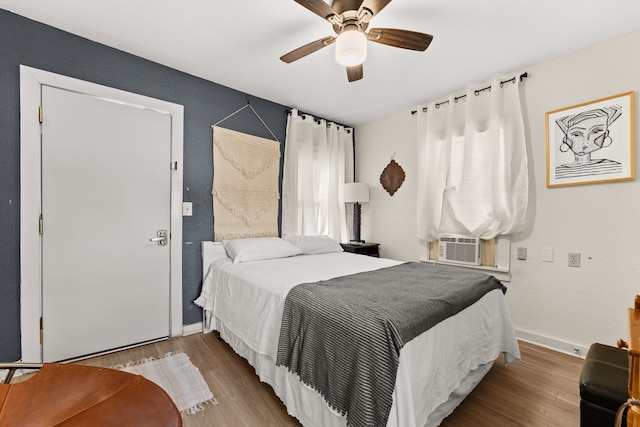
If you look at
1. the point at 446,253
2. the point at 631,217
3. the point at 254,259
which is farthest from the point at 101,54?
→ the point at 631,217

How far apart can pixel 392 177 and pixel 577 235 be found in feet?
6.55

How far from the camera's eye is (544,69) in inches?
100

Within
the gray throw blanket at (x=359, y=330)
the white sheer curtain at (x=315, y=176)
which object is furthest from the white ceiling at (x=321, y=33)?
the gray throw blanket at (x=359, y=330)

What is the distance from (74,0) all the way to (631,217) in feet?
14.0

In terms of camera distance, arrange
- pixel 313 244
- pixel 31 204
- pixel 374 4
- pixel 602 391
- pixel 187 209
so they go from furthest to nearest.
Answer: pixel 313 244 → pixel 187 209 → pixel 31 204 → pixel 374 4 → pixel 602 391

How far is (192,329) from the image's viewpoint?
2770 millimetres

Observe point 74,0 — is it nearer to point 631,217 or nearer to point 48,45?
point 48,45

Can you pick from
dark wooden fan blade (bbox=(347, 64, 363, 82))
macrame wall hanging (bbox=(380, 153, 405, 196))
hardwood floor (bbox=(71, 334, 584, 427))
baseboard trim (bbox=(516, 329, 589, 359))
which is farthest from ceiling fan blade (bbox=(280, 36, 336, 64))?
baseboard trim (bbox=(516, 329, 589, 359))

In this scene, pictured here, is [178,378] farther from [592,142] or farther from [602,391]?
[592,142]

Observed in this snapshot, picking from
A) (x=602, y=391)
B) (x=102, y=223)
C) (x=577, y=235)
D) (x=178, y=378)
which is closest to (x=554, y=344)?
(x=577, y=235)

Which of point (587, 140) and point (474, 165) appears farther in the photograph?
point (474, 165)

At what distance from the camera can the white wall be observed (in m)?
2.16

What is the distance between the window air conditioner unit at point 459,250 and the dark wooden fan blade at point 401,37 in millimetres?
2009

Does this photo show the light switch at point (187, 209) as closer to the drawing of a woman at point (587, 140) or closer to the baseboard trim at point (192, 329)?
the baseboard trim at point (192, 329)
